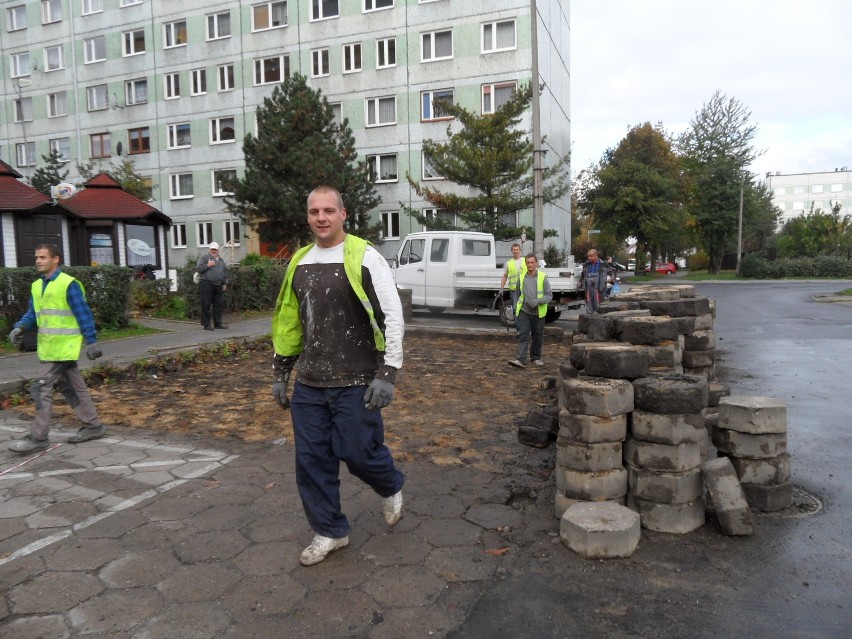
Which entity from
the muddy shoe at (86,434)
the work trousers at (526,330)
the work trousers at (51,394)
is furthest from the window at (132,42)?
the muddy shoe at (86,434)

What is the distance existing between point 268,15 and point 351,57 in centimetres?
553

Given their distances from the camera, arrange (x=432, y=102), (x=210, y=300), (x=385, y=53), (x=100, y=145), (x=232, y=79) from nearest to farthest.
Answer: (x=210, y=300), (x=432, y=102), (x=385, y=53), (x=232, y=79), (x=100, y=145)

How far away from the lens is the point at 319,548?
343 centimetres

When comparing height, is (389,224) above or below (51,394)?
above

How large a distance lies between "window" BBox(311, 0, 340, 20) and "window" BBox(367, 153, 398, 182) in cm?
767

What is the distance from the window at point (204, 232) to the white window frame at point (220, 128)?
456 centimetres

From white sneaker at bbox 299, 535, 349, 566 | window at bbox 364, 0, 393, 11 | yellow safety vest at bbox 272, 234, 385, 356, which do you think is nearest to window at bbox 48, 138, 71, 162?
window at bbox 364, 0, 393, 11

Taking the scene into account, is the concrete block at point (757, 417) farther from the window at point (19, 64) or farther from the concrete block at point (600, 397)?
the window at point (19, 64)

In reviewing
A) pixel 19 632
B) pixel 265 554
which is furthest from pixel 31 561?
pixel 265 554

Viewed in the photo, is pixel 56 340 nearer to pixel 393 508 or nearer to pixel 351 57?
pixel 393 508

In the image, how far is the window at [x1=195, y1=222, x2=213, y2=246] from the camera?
35500 millimetres

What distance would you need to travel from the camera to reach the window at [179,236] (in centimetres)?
3616

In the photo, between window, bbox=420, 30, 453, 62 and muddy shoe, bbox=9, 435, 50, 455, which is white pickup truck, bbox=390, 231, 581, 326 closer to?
muddy shoe, bbox=9, 435, 50, 455

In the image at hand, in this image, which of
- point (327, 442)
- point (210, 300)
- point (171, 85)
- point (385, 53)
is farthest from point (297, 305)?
point (171, 85)
